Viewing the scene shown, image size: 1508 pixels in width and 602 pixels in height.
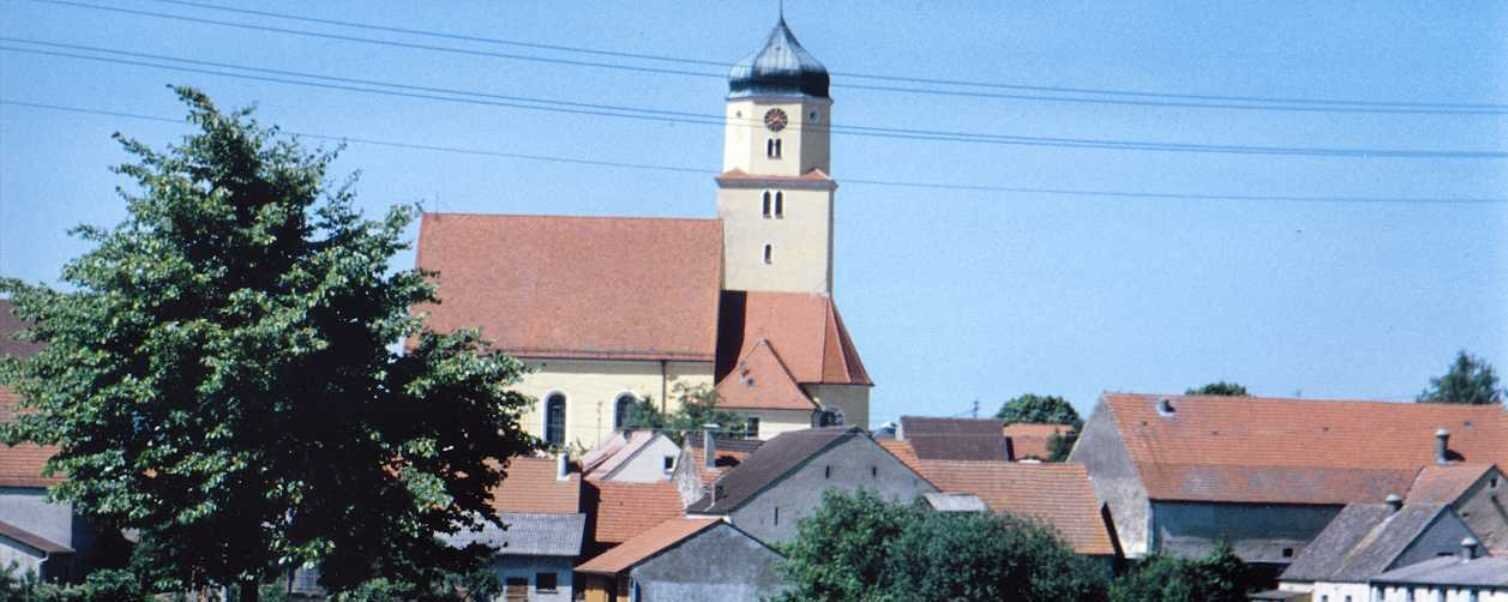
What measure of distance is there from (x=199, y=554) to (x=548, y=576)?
23.6m

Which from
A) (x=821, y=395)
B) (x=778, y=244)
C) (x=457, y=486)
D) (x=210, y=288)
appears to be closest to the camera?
(x=210, y=288)

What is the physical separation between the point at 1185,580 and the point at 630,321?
3998 cm

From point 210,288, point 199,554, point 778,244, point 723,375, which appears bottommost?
point 199,554

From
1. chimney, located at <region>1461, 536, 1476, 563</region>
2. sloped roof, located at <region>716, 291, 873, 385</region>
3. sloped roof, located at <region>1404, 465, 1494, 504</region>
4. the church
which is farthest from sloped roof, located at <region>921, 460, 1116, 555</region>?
sloped roof, located at <region>716, 291, 873, 385</region>

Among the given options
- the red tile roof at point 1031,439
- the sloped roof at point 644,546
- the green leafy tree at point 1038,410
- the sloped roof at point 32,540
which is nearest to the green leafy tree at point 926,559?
the sloped roof at point 644,546

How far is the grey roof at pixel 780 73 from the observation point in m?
96.3

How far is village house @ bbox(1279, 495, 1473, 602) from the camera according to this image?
53.7 meters

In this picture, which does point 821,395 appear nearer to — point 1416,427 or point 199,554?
point 1416,427

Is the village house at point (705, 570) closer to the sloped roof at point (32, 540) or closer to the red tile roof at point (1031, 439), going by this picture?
the sloped roof at point (32, 540)

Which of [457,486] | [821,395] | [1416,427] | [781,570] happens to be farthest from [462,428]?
[821,395]

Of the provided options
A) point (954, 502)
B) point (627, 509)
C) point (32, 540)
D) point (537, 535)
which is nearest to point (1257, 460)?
point (954, 502)

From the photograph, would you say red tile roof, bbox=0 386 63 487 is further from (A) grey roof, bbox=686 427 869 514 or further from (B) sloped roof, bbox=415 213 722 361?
(B) sloped roof, bbox=415 213 722 361

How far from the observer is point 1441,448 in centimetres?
6212

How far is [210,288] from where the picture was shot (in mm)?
29375
